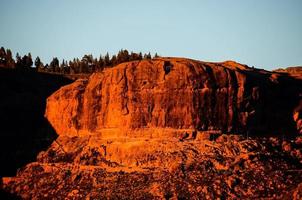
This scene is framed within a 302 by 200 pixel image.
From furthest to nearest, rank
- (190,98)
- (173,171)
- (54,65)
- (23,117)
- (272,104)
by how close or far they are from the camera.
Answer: (54,65) < (23,117) < (272,104) < (190,98) < (173,171)

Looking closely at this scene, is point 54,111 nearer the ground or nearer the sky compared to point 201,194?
nearer the sky

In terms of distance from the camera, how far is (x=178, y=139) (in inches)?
2164

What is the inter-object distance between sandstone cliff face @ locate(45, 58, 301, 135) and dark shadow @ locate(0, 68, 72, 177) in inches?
362

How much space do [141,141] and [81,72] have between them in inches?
1708

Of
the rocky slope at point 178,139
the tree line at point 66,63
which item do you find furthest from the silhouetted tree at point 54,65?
the rocky slope at point 178,139

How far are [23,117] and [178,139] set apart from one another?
24.6 m

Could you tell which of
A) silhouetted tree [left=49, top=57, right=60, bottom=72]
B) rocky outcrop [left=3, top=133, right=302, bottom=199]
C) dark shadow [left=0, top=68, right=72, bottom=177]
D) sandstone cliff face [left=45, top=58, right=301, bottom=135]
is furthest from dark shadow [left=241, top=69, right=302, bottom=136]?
silhouetted tree [left=49, top=57, right=60, bottom=72]

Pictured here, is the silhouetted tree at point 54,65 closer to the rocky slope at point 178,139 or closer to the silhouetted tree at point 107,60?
the silhouetted tree at point 107,60

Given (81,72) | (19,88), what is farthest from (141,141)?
(81,72)

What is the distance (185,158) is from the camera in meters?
53.0

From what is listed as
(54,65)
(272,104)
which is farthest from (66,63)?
(272,104)

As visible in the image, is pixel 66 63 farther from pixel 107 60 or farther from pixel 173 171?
pixel 173 171

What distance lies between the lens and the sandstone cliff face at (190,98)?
5612 cm

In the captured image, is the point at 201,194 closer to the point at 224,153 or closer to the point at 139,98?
the point at 224,153
